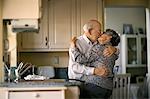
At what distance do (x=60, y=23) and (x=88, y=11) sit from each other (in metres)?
0.46

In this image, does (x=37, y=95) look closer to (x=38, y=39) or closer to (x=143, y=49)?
(x=38, y=39)

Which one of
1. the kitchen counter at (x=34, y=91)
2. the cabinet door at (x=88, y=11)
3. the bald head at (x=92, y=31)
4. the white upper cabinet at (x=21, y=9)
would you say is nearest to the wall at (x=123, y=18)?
the cabinet door at (x=88, y=11)

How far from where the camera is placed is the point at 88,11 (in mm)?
4840

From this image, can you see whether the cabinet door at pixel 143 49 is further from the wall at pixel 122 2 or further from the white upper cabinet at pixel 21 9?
the white upper cabinet at pixel 21 9

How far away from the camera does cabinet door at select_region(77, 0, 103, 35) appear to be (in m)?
4.82

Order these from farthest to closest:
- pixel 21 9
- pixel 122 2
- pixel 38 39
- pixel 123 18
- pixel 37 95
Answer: pixel 123 18
pixel 122 2
pixel 38 39
pixel 21 9
pixel 37 95

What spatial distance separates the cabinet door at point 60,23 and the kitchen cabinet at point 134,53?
9.31 feet

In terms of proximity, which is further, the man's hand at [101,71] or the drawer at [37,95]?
the man's hand at [101,71]

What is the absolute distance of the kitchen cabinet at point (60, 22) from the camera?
482cm

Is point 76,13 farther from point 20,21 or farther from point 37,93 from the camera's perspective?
point 37,93

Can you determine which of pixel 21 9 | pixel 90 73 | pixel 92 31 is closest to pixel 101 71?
pixel 90 73

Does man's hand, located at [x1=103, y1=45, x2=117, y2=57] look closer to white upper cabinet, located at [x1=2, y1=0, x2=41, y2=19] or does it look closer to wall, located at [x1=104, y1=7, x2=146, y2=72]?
white upper cabinet, located at [x1=2, y1=0, x2=41, y2=19]

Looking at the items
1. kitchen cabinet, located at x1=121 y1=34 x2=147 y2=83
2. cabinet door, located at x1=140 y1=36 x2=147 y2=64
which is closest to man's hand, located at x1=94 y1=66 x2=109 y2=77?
kitchen cabinet, located at x1=121 y1=34 x2=147 y2=83

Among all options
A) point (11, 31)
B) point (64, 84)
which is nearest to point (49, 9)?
point (11, 31)
